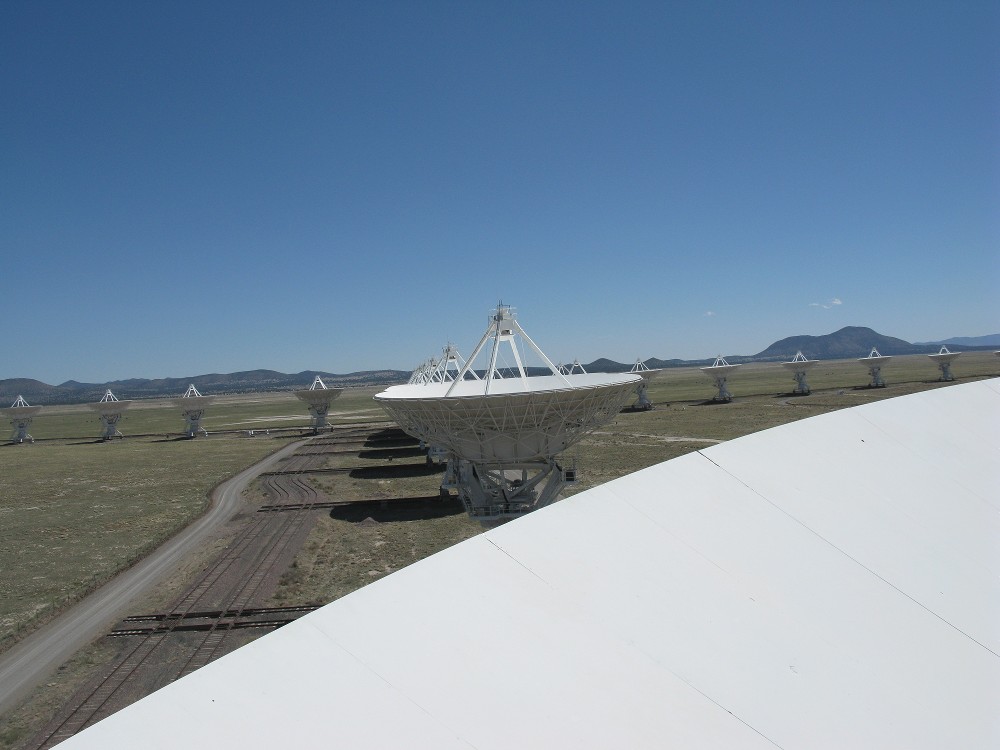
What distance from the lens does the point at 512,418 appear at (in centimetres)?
2245

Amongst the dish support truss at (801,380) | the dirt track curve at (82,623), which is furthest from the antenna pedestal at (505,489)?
the dish support truss at (801,380)

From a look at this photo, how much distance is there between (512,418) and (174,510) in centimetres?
2515

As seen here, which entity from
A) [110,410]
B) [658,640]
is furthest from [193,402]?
[658,640]

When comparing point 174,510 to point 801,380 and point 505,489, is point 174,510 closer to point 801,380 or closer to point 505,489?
point 505,489

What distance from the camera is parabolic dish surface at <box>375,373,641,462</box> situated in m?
22.0

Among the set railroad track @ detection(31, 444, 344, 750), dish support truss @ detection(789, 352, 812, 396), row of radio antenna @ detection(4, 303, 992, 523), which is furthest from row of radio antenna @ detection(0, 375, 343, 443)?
dish support truss @ detection(789, 352, 812, 396)

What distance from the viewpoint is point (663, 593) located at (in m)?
4.14

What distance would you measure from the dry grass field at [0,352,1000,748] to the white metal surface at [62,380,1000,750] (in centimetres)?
1575

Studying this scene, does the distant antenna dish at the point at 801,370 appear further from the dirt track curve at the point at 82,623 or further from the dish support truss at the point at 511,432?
the dirt track curve at the point at 82,623

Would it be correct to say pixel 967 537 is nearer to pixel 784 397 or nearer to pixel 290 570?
pixel 290 570

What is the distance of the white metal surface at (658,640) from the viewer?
9.02 feet

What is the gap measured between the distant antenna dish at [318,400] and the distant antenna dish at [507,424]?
50.8 m

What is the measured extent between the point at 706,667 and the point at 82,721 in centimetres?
1625

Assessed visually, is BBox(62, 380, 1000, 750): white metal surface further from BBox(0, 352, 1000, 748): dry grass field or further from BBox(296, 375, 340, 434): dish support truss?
BBox(296, 375, 340, 434): dish support truss
